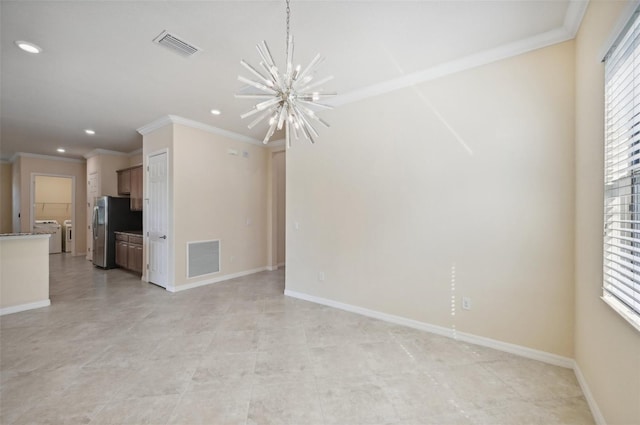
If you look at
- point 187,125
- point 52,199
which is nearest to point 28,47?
point 187,125

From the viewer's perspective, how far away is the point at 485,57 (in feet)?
8.33

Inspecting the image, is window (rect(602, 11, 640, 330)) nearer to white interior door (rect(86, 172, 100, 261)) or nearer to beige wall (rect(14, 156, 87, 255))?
white interior door (rect(86, 172, 100, 261))

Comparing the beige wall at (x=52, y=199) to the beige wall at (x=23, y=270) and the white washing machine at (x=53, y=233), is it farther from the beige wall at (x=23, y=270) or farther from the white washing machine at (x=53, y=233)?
the beige wall at (x=23, y=270)

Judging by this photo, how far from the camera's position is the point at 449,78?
9.12 feet

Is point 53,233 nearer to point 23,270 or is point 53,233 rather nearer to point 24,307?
point 23,270

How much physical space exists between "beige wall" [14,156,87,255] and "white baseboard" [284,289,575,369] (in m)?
7.90

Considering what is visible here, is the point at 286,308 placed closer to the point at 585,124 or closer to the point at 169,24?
the point at 169,24

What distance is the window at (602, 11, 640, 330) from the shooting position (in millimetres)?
1352

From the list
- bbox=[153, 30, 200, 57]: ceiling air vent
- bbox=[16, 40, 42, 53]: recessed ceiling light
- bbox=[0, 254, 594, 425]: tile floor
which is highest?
bbox=[153, 30, 200, 57]: ceiling air vent

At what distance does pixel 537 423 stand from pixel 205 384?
2.29 metres

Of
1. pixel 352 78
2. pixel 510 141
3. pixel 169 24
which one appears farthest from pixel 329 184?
pixel 169 24

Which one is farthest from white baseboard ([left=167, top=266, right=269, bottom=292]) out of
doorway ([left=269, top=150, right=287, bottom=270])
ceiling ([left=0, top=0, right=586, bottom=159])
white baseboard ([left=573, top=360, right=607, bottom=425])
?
white baseboard ([left=573, top=360, right=607, bottom=425])

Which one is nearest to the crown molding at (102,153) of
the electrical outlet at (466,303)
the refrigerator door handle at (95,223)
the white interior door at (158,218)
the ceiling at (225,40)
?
the refrigerator door handle at (95,223)

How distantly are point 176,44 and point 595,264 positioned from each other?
376 cm
